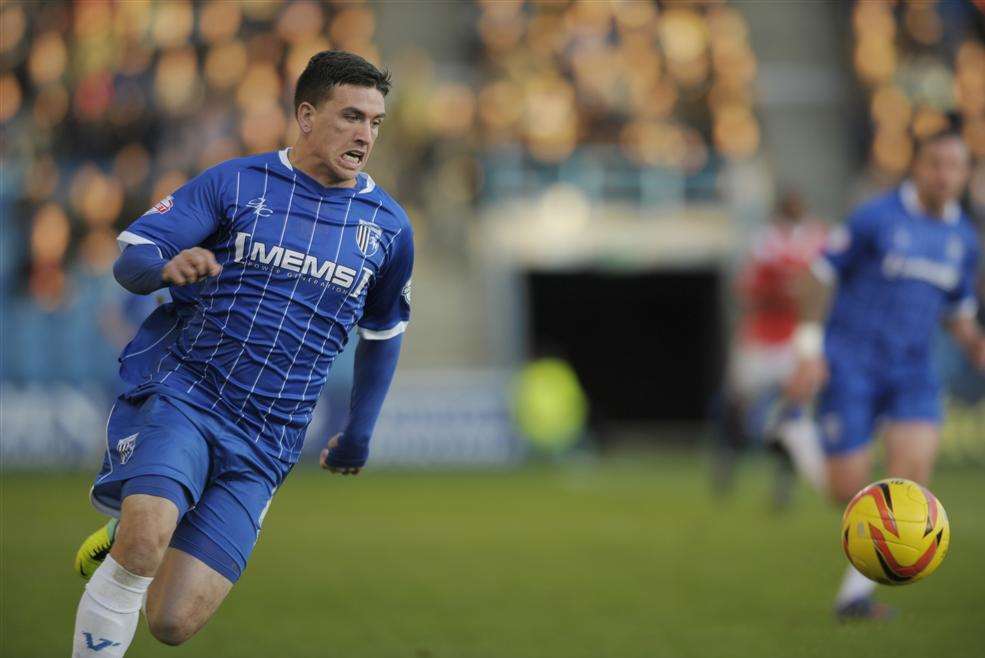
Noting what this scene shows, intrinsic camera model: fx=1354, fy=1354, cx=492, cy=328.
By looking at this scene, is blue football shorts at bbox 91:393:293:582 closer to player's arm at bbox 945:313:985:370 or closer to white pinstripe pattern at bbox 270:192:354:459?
white pinstripe pattern at bbox 270:192:354:459

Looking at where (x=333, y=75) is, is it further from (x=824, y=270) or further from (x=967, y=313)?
(x=967, y=313)

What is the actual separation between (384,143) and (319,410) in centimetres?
623

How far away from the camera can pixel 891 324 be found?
7.67 meters

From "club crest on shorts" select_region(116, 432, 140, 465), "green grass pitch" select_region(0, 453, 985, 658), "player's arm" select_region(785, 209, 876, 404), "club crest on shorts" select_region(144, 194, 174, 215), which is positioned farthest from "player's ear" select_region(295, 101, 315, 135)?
"player's arm" select_region(785, 209, 876, 404)

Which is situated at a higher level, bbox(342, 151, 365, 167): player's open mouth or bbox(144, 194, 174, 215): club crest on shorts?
bbox(342, 151, 365, 167): player's open mouth

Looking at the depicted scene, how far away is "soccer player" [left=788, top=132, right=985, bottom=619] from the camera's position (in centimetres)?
754

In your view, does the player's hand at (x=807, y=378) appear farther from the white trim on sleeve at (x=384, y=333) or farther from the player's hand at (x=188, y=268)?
the player's hand at (x=188, y=268)

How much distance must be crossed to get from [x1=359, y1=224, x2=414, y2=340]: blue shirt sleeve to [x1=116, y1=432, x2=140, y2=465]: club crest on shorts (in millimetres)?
1075

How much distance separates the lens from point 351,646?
20.4 ft

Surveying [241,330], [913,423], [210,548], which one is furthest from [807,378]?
[210,548]

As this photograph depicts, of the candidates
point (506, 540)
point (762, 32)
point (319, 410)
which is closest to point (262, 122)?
point (319, 410)

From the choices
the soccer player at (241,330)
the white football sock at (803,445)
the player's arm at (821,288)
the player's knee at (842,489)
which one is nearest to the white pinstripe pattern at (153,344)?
the soccer player at (241,330)

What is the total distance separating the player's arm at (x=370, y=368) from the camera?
209 inches

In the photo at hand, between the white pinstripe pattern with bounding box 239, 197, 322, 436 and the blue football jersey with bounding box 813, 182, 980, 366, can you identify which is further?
the blue football jersey with bounding box 813, 182, 980, 366
